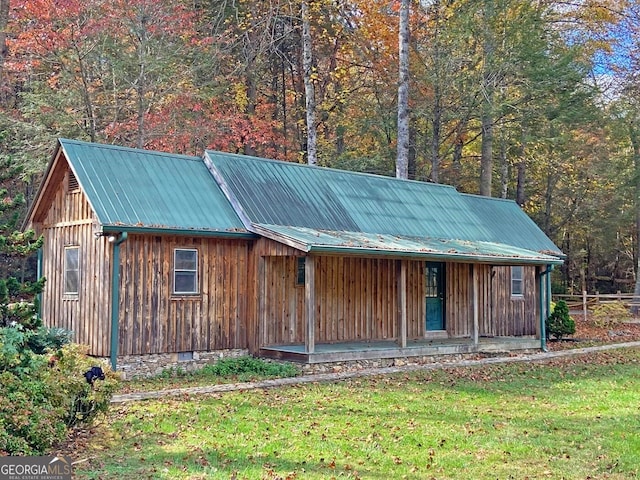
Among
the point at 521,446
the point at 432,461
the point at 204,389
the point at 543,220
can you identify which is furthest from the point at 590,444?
the point at 543,220

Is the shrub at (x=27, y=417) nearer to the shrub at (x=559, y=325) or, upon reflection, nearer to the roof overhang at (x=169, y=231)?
the roof overhang at (x=169, y=231)

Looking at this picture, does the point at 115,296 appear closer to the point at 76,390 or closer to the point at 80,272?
the point at 80,272

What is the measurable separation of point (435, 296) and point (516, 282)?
378 cm

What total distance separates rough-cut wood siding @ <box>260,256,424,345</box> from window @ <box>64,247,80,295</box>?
3.70 metres

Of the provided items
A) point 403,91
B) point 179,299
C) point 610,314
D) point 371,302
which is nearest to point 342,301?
A: point 371,302

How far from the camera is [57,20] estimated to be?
857 inches

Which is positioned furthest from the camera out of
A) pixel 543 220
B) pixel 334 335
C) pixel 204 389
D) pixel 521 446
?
pixel 543 220

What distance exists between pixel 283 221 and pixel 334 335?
291 cm

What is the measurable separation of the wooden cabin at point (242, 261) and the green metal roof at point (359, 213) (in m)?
0.05

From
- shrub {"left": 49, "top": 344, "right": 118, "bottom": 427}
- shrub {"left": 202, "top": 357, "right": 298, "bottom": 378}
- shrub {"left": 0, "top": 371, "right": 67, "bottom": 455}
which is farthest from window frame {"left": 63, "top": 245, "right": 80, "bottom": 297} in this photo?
shrub {"left": 0, "top": 371, "right": 67, "bottom": 455}

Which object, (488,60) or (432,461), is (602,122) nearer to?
(488,60)

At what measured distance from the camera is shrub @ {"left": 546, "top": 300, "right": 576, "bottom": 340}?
68.1 ft

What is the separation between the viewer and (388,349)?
15031 mm

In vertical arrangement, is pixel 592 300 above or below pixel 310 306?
below
